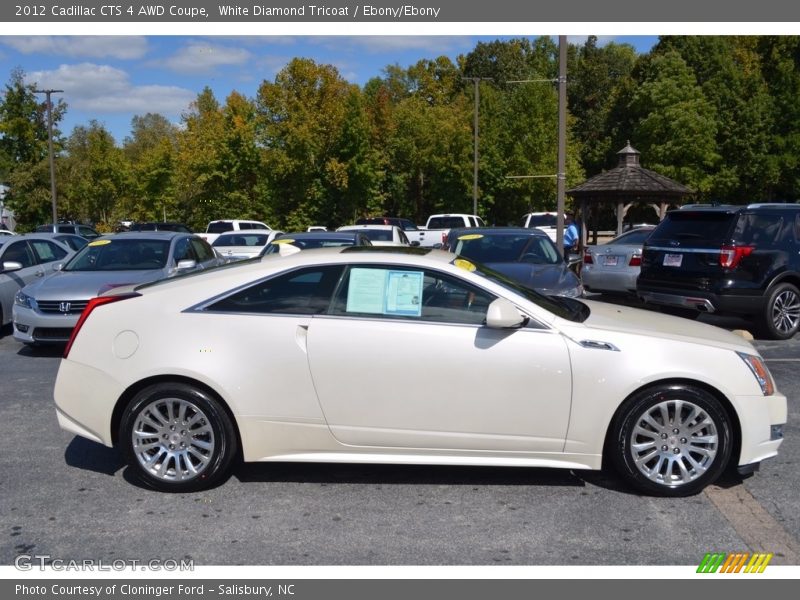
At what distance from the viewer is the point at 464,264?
522 centimetres

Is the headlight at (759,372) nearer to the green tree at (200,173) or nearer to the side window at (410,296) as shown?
the side window at (410,296)

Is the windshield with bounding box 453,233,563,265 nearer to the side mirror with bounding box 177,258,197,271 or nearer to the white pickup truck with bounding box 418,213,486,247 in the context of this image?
the side mirror with bounding box 177,258,197,271

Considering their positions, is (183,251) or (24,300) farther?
(183,251)

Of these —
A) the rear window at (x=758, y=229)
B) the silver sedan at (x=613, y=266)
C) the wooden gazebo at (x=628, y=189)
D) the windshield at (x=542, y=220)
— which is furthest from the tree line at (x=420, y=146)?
the rear window at (x=758, y=229)

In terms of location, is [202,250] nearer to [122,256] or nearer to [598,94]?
[122,256]

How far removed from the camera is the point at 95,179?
176 ft

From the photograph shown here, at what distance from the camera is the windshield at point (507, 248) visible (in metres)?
11.0

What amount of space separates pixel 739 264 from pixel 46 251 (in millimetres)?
11631

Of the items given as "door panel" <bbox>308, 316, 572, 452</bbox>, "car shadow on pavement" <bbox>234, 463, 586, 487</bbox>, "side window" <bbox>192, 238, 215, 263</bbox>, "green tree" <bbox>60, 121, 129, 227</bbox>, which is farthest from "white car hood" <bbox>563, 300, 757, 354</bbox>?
"green tree" <bbox>60, 121, 129, 227</bbox>

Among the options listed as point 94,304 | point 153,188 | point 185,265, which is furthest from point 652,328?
point 153,188

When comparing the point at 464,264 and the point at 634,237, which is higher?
the point at 464,264

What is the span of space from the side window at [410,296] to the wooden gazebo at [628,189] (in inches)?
693

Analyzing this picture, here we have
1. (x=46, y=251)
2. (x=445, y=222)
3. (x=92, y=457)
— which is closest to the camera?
(x=92, y=457)

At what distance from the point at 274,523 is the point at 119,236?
26.0 ft
